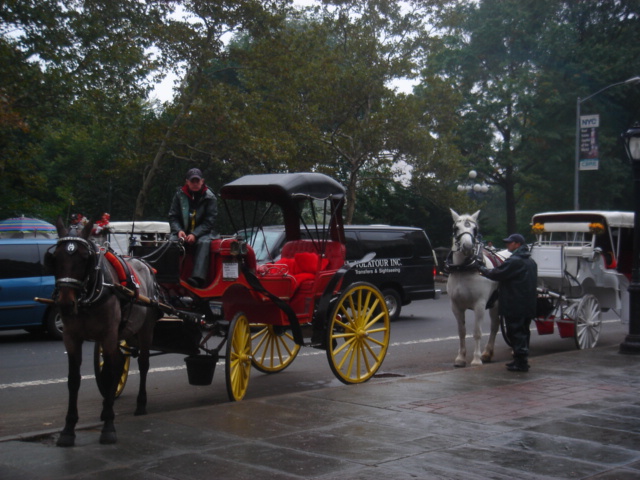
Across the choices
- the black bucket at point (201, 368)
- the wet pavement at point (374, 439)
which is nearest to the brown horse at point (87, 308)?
the wet pavement at point (374, 439)

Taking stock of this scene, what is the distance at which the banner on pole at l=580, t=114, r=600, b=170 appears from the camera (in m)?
28.8

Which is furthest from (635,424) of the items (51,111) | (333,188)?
(51,111)

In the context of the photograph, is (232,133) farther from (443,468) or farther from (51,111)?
(443,468)

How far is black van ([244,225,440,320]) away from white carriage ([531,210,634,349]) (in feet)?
12.7

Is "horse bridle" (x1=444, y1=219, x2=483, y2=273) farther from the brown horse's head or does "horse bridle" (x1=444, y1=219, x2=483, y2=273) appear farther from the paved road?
the brown horse's head

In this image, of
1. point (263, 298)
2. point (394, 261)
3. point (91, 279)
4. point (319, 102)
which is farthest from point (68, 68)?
point (91, 279)

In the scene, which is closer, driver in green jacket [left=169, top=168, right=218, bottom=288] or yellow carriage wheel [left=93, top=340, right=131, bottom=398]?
yellow carriage wheel [left=93, top=340, right=131, bottom=398]

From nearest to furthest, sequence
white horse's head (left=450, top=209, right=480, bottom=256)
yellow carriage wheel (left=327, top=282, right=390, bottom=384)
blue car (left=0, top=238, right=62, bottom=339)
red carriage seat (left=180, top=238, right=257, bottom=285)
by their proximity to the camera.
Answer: red carriage seat (left=180, top=238, right=257, bottom=285), yellow carriage wheel (left=327, top=282, right=390, bottom=384), white horse's head (left=450, top=209, right=480, bottom=256), blue car (left=0, top=238, right=62, bottom=339)

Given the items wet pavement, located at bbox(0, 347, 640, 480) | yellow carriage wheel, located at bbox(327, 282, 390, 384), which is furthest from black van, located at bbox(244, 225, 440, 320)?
wet pavement, located at bbox(0, 347, 640, 480)

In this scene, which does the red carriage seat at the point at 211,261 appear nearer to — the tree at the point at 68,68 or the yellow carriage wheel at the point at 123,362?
→ the yellow carriage wheel at the point at 123,362

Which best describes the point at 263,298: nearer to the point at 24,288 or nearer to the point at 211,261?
the point at 211,261

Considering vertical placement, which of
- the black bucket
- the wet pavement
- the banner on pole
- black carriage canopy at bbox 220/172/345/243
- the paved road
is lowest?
the paved road

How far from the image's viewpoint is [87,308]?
20.9 ft

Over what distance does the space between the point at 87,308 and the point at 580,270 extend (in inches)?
378
